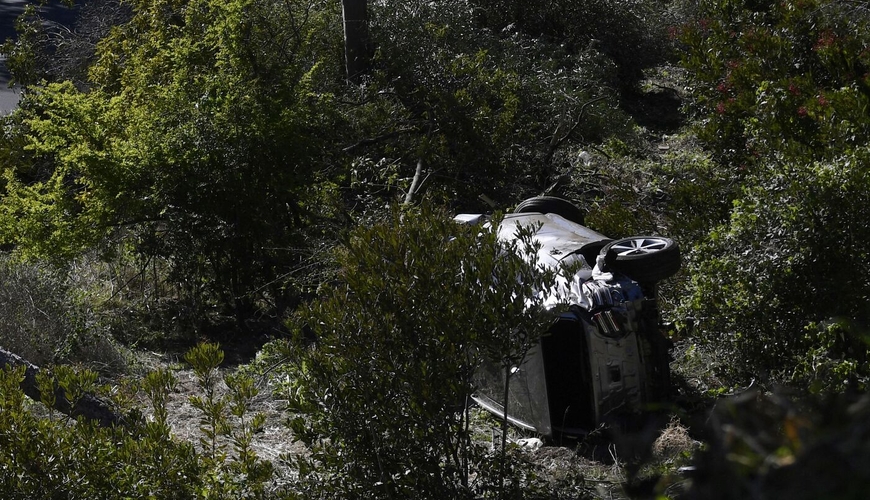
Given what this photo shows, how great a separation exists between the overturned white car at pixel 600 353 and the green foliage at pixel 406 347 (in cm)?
148

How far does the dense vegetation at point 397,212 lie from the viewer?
4320mm

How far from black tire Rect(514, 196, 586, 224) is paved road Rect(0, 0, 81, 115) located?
11.8 metres

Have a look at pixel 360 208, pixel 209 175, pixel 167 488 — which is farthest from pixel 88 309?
pixel 167 488

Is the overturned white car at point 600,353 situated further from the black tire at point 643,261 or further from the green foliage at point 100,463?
the green foliage at point 100,463

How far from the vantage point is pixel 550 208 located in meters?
8.11

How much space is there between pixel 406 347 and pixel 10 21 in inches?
798

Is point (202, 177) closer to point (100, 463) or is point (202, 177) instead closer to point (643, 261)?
point (643, 261)

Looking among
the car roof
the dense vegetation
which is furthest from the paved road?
the car roof

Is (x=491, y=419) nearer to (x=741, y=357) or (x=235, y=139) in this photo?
(x=741, y=357)

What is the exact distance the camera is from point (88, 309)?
8773 millimetres

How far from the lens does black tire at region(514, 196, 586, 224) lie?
8.07 metres

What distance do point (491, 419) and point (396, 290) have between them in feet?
8.70

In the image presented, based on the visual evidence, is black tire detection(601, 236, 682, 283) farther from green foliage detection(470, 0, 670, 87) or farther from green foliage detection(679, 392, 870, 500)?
green foliage detection(470, 0, 670, 87)

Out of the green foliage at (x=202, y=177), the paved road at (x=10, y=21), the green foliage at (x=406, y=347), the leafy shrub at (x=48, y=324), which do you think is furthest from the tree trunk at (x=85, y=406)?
the paved road at (x=10, y=21)
